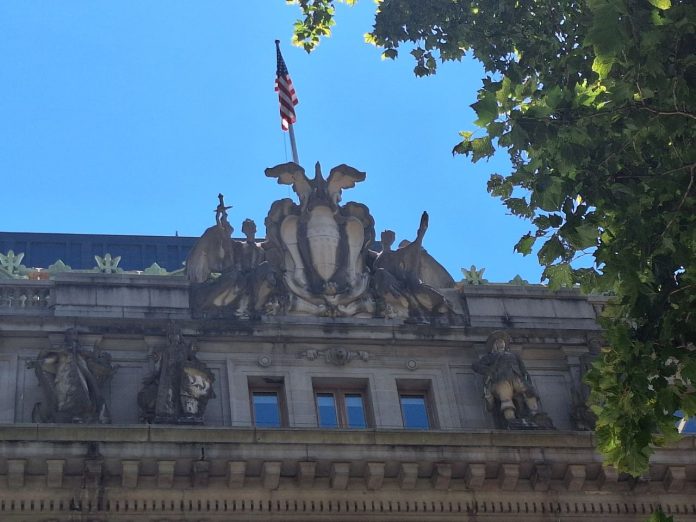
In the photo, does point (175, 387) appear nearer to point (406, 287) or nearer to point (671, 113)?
point (406, 287)

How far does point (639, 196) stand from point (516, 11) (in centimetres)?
1106

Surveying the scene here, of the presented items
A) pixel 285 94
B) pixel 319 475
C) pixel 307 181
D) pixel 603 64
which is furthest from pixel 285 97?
pixel 603 64

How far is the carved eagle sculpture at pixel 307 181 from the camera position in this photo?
1367 inches

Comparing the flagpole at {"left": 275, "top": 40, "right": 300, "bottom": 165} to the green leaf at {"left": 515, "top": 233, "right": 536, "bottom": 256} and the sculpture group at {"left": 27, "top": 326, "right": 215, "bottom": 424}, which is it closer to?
the sculpture group at {"left": 27, "top": 326, "right": 215, "bottom": 424}

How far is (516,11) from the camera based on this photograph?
31.7 m

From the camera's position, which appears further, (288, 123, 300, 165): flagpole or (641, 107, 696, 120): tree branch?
(288, 123, 300, 165): flagpole

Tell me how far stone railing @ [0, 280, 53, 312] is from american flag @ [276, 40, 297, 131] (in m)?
10.6

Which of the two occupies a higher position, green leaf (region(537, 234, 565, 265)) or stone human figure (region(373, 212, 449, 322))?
stone human figure (region(373, 212, 449, 322))

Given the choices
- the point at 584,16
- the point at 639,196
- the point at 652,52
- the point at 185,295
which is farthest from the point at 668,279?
the point at 185,295

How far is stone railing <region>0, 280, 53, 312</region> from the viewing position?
104 ft

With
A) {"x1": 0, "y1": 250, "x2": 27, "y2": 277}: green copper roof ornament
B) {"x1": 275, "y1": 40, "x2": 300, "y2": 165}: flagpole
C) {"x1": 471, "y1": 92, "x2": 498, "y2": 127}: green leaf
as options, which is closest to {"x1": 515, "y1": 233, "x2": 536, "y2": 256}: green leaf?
{"x1": 471, "y1": 92, "x2": 498, "y2": 127}: green leaf

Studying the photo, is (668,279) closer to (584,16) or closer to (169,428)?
(584,16)

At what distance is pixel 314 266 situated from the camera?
1328 inches

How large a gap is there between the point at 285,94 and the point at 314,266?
29.4 ft
